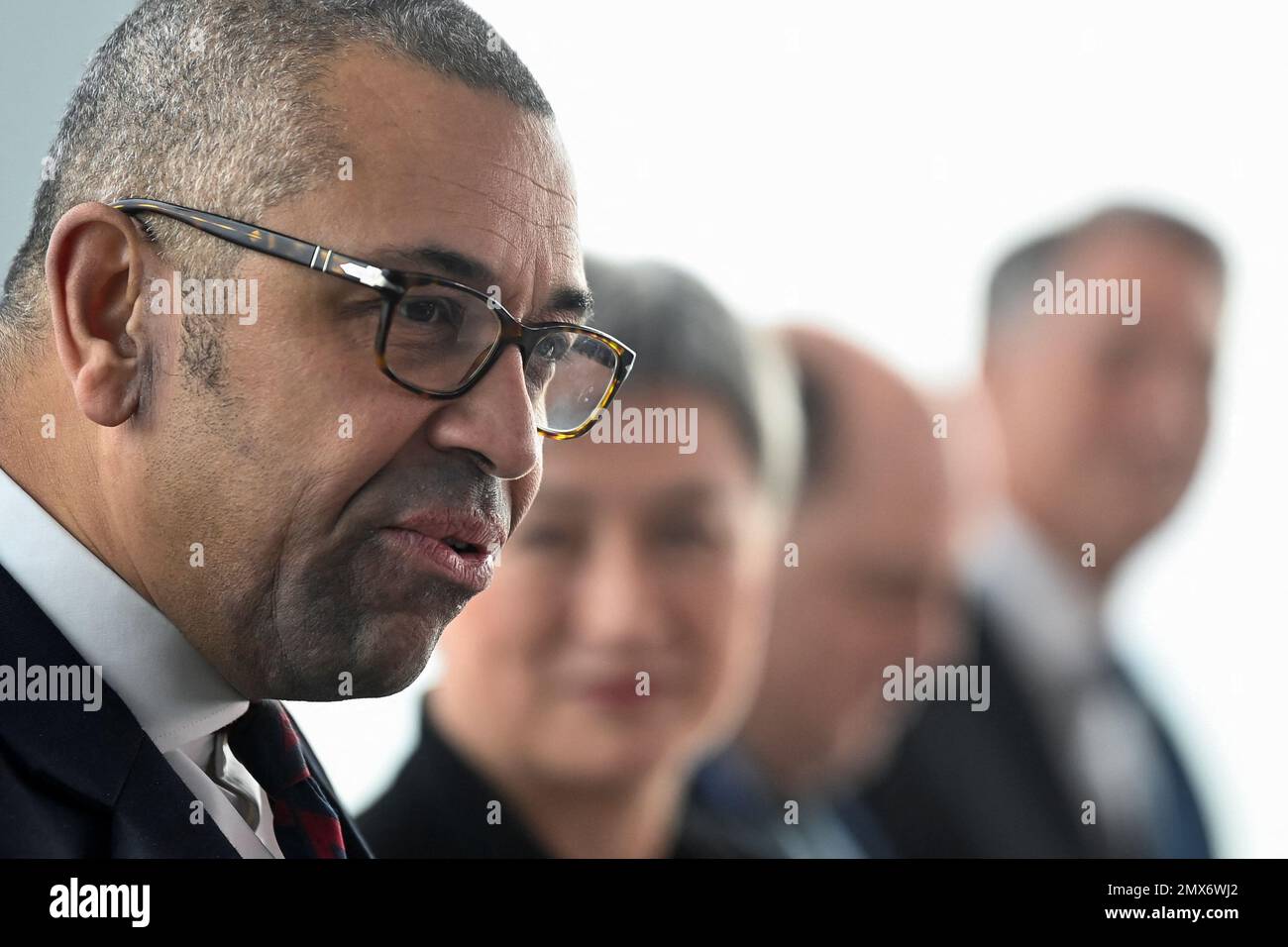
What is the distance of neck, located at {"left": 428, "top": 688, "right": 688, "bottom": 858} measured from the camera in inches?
59.6

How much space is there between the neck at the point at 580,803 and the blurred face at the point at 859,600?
40 cm

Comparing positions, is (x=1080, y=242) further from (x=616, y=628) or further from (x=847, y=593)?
(x=616, y=628)

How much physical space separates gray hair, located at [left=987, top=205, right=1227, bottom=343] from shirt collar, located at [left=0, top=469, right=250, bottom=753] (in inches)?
67.4

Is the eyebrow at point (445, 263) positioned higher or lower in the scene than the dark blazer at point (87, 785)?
higher

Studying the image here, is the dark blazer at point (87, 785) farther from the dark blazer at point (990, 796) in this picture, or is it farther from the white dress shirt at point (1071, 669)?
the white dress shirt at point (1071, 669)

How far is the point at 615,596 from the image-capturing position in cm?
159

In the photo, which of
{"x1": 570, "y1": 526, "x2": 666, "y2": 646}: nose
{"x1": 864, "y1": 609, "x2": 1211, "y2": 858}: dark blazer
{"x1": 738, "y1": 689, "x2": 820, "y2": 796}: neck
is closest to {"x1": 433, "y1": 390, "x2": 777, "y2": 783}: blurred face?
{"x1": 570, "y1": 526, "x2": 666, "y2": 646}: nose

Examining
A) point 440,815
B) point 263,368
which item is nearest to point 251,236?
point 263,368

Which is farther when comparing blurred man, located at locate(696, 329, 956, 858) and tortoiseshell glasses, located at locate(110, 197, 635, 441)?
blurred man, located at locate(696, 329, 956, 858)

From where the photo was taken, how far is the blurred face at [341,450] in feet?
2.36

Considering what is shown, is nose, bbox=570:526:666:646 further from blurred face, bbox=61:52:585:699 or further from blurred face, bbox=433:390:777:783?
blurred face, bbox=61:52:585:699

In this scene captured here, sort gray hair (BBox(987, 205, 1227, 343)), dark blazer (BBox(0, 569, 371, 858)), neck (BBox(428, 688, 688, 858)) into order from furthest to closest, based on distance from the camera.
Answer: gray hair (BBox(987, 205, 1227, 343))
neck (BBox(428, 688, 688, 858))
dark blazer (BBox(0, 569, 371, 858))

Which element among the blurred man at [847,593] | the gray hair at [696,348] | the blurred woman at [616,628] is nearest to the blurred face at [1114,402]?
the blurred man at [847,593]

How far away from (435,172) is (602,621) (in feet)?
2.97
